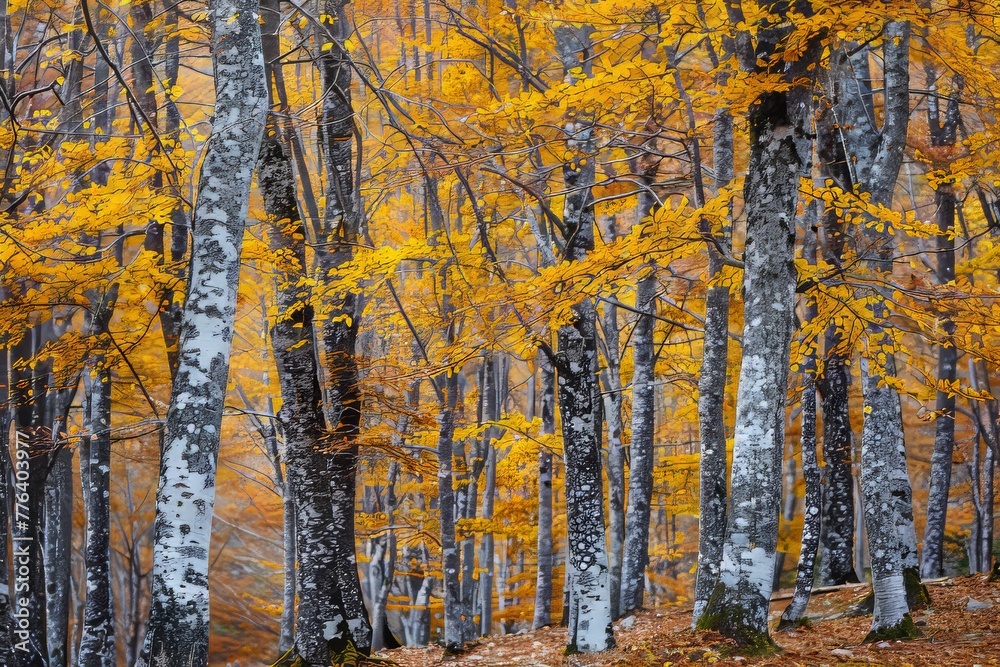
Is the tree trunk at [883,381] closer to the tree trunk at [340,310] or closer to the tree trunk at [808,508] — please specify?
the tree trunk at [808,508]

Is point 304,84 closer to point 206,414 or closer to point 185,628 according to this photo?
point 206,414

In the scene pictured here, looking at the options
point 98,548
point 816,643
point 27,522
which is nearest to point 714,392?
point 816,643

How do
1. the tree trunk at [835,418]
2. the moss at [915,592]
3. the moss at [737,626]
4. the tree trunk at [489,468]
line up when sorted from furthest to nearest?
the tree trunk at [489,468] → the moss at [915,592] → the tree trunk at [835,418] → the moss at [737,626]

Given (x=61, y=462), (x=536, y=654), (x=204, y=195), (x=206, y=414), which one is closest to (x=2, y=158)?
(x=61, y=462)

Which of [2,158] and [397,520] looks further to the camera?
[397,520]

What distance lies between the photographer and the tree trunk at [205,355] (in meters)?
5.54

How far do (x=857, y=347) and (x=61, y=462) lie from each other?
1415 cm

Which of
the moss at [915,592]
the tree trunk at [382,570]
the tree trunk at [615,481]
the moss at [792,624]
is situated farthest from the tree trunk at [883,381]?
the tree trunk at [382,570]

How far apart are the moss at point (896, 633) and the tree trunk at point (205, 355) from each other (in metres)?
6.87

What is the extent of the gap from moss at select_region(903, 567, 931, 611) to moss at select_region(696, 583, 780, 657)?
517cm

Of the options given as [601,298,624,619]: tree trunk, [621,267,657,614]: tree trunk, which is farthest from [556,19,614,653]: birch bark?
[601,298,624,619]: tree trunk

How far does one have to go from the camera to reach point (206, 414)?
19.7 feet

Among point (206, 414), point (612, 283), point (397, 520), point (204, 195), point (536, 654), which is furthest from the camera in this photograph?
point (397, 520)

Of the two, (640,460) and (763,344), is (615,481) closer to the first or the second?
(640,460)
